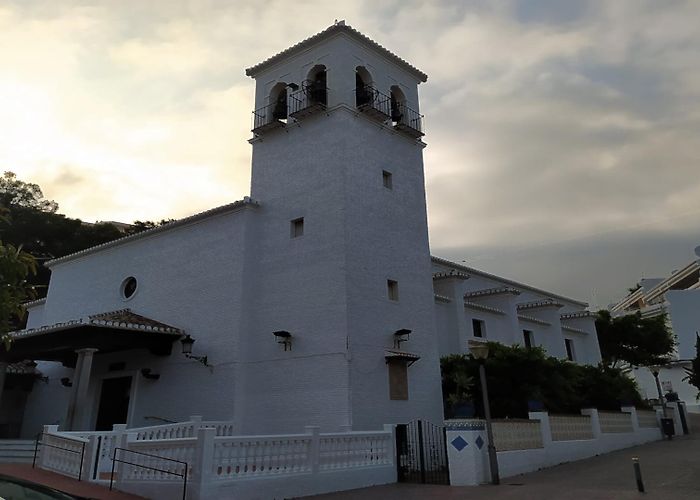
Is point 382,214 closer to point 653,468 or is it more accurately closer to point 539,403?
point 539,403

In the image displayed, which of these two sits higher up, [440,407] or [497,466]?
[440,407]

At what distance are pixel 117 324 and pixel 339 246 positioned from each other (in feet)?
22.9

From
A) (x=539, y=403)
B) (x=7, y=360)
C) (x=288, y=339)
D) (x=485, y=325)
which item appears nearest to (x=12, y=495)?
(x=288, y=339)

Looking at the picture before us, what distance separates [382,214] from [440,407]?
623 cm

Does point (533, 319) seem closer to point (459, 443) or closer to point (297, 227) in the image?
point (297, 227)

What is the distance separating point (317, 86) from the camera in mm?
18812

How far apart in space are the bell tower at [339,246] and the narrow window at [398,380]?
45 mm

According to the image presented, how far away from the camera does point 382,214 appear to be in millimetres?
17531

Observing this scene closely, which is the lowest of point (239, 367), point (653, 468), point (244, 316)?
point (653, 468)

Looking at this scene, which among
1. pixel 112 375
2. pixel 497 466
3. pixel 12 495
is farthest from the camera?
pixel 112 375

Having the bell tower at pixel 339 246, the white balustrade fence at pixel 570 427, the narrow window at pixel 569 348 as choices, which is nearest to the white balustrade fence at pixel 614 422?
the white balustrade fence at pixel 570 427

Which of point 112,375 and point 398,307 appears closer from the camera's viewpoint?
point 398,307

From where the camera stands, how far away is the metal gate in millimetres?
12836

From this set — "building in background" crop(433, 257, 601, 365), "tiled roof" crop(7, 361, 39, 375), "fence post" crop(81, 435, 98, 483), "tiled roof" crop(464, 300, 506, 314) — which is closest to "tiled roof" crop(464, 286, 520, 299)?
"building in background" crop(433, 257, 601, 365)
